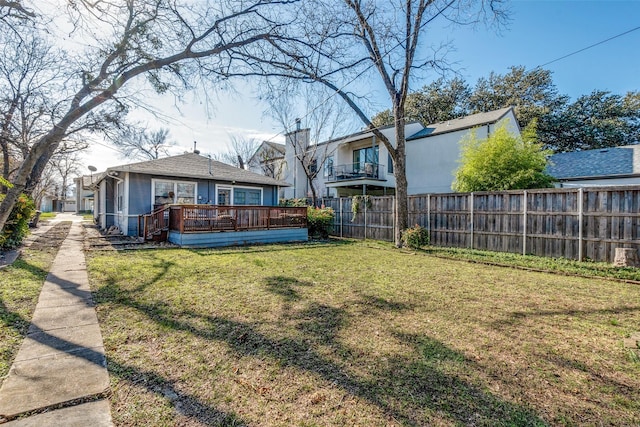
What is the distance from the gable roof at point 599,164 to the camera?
13.2 metres

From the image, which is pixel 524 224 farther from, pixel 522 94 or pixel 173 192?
pixel 522 94

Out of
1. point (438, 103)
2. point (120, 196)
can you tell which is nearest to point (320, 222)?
point (120, 196)

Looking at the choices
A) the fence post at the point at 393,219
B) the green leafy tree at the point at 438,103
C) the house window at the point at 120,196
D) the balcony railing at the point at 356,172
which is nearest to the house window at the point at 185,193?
the house window at the point at 120,196

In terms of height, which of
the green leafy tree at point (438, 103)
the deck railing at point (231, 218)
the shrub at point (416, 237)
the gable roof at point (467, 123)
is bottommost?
the shrub at point (416, 237)

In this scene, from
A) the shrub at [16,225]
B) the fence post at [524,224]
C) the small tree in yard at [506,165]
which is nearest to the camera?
the shrub at [16,225]

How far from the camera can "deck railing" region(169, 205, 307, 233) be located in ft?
32.8

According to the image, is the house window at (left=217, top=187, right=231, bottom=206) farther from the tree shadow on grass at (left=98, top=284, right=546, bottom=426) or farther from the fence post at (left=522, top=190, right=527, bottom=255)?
the fence post at (left=522, top=190, right=527, bottom=255)

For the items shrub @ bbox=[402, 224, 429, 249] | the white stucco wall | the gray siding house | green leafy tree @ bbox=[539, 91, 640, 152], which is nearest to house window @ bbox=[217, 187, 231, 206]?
the gray siding house

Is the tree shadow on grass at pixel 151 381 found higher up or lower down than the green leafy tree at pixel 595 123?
lower down

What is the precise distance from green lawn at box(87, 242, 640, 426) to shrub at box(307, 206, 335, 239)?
779 centimetres

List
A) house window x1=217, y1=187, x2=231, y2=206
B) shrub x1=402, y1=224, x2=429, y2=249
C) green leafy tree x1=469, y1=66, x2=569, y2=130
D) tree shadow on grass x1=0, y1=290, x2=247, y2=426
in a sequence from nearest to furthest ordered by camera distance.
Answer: tree shadow on grass x1=0, y1=290, x2=247, y2=426, shrub x1=402, y1=224, x2=429, y2=249, house window x1=217, y1=187, x2=231, y2=206, green leafy tree x1=469, y1=66, x2=569, y2=130

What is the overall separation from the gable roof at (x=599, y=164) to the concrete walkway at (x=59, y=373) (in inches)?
693

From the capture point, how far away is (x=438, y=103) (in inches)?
1061

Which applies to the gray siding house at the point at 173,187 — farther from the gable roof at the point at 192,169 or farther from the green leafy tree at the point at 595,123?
the green leafy tree at the point at 595,123
